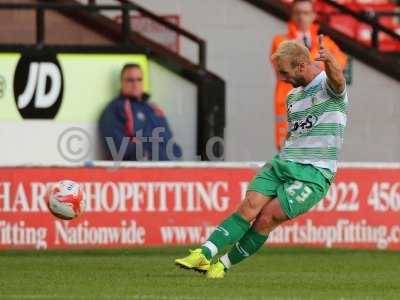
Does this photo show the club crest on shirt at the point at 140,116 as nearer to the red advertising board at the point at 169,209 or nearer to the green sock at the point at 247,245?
the red advertising board at the point at 169,209

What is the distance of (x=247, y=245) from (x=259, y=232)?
129 millimetres

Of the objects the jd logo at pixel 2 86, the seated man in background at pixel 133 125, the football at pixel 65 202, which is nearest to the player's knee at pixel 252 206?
the football at pixel 65 202

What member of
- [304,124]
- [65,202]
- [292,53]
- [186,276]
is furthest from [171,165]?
[292,53]

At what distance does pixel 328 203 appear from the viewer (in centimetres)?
1520

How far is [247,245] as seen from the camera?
11047 millimetres

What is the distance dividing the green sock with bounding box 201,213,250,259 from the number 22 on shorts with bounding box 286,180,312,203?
1.27ft

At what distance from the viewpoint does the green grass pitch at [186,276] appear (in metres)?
10.2

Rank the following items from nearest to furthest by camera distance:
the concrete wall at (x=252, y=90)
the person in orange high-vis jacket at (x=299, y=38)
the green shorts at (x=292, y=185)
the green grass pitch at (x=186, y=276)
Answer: the green grass pitch at (x=186, y=276) → the green shorts at (x=292, y=185) → the person in orange high-vis jacket at (x=299, y=38) → the concrete wall at (x=252, y=90)

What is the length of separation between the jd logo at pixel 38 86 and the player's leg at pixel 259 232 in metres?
6.08

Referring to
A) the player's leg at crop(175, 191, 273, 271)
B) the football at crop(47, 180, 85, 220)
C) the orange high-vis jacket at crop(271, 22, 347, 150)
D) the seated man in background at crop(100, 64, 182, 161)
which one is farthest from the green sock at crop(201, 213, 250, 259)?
the seated man in background at crop(100, 64, 182, 161)

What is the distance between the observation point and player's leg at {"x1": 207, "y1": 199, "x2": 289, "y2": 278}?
35.9ft

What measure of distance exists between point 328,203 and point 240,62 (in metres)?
3.83

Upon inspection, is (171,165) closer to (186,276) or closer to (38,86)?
(38,86)

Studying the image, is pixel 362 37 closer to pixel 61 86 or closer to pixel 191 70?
pixel 191 70
